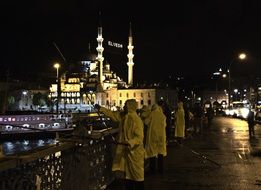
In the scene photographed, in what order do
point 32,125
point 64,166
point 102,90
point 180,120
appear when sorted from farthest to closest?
point 102,90 < point 32,125 < point 180,120 < point 64,166

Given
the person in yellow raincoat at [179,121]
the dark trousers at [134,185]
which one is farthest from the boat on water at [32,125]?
the dark trousers at [134,185]

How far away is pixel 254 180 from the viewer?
36.8 ft

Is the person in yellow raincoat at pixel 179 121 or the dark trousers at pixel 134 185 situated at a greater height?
the person in yellow raincoat at pixel 179 121

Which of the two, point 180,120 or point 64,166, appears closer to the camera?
point 64,166

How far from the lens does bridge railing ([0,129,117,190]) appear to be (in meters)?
5.36

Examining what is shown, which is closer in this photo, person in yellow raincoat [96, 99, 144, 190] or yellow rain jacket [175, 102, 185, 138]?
person in yellow raincoat [96, 99, 144, 190]

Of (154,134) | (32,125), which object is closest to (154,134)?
(154,134)

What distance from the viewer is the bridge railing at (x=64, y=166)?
536 centimetres

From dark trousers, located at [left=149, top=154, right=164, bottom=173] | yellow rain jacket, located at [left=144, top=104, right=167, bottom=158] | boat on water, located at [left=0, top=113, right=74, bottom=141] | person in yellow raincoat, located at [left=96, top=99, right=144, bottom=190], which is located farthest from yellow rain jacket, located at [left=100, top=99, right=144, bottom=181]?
boat on water, located at [left=0, top=113, right=74, bottom=141]

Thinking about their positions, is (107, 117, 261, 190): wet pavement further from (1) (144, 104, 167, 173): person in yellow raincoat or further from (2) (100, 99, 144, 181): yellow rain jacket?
(2) (100, 99, 144, 181): yellow rain jacket

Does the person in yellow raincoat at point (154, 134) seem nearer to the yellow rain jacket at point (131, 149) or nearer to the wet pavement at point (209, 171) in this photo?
the wet pavement at point (209, 171)

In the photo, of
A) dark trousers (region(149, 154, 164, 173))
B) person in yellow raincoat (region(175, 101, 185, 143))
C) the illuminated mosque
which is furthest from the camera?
the illuminated mosque

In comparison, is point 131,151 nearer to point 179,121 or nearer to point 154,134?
point 154,134

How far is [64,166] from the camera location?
749 centimetres
